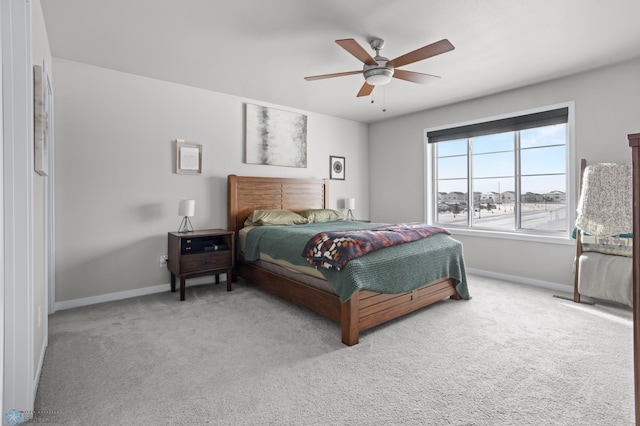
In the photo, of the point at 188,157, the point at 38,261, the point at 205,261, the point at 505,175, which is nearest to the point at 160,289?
the point at 205,261

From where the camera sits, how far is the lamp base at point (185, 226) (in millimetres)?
4008

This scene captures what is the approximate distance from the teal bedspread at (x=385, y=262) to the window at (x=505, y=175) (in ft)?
5.00

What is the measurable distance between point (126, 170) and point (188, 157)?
708 mm

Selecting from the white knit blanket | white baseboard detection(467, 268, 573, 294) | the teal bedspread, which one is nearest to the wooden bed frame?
the teal bedspread

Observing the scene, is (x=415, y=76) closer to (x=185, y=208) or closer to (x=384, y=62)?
(x=384, y=62)

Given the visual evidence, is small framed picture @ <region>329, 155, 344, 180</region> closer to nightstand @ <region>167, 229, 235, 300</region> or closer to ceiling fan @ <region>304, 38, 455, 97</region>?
nightstand @ <region>167, 229, 235, 300</region>

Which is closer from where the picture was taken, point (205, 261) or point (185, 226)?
point (205, 261)

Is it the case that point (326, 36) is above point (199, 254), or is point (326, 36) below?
above

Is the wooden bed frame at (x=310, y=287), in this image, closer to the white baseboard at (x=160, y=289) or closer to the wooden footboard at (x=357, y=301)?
the wooden footboard at (x=357, y=301)

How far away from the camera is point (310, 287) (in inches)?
118

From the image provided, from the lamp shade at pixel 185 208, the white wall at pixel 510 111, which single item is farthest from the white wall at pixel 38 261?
the white wall at pixel 510 111

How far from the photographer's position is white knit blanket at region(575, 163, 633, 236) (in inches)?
126

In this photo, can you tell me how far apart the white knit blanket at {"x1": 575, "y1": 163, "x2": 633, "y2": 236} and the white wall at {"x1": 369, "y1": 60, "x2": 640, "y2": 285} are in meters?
0.31

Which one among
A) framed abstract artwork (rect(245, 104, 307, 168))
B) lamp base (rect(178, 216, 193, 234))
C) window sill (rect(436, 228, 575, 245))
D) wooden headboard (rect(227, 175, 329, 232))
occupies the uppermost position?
framed abstract artwork (rect(245, 104, 307, 168))
